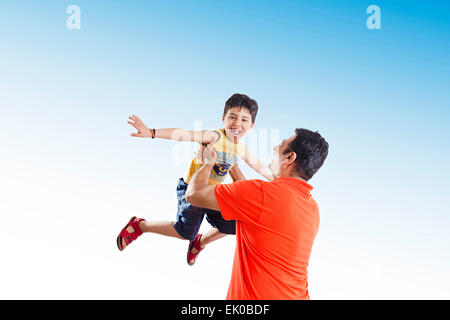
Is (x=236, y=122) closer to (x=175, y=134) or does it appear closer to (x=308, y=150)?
(x=175, y=134)

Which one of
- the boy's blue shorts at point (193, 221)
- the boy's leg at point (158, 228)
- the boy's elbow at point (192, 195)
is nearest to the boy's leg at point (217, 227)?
the boy's blue shorts at point (193, 221)

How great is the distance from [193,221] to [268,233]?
75 cm

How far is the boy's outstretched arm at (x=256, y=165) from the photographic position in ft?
8.75

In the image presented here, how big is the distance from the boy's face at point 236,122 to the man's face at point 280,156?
0.47 meters

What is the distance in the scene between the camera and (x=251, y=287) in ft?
6.24

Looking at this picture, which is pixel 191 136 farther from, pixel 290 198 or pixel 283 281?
pixel 283 281

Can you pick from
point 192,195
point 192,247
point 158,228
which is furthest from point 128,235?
point 192,195

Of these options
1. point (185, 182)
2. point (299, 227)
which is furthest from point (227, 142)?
point (299, 227)

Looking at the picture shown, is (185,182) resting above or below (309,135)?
below

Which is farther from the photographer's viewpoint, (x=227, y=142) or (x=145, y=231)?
(x=145, y=231)

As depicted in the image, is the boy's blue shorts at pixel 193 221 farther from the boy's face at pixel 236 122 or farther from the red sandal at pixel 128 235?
the boy's face at pixel 236 122

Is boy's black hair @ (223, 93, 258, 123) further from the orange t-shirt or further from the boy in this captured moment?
the orange t-shirt

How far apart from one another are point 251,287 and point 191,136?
0.93 metres

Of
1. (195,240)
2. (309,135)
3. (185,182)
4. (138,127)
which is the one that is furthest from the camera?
(195,240)
